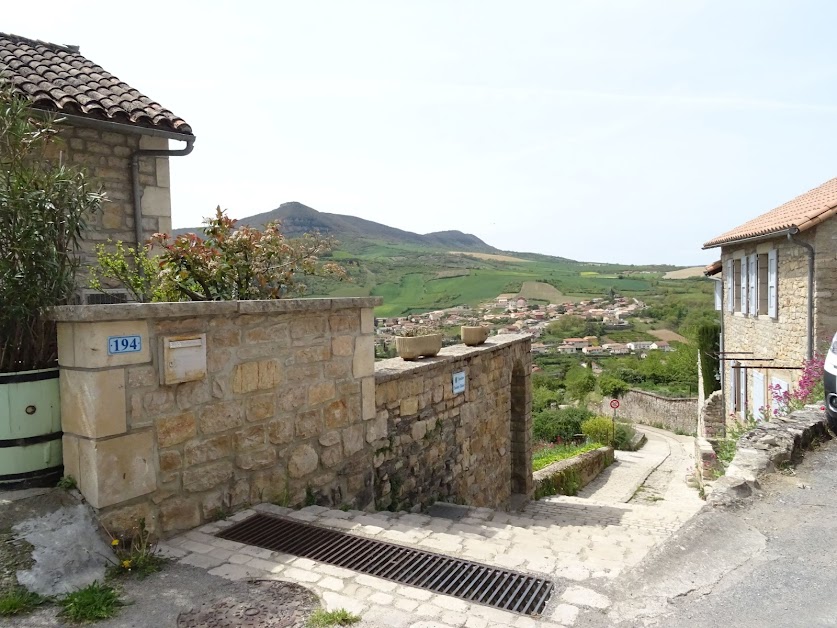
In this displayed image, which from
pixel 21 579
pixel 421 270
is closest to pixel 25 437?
pixel 21 579

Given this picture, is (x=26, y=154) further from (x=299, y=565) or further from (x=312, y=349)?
(x=299, y=565)

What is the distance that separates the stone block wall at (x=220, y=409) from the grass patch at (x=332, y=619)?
145 centimetres

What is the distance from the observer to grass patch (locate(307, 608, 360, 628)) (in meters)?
2.54

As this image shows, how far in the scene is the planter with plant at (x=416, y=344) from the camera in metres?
6.85

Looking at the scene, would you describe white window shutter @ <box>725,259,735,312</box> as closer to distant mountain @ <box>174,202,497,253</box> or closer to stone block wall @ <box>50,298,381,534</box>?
stone block wall @ <box>50,298,381,534</box>

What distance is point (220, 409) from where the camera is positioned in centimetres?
397

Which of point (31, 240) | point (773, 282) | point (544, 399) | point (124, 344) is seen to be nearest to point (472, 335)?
point (124, 344)

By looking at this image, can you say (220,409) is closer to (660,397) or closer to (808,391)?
(808,391)

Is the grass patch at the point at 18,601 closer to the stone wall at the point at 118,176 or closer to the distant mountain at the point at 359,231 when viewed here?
the stone wall at the point at 118,176

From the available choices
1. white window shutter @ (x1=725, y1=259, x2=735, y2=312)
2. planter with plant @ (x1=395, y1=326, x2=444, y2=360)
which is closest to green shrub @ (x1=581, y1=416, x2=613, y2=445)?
white window shutter @ (x1=725, y1=259, x2=735, y2=312)

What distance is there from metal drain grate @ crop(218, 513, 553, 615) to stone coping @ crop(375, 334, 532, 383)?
1.95 m

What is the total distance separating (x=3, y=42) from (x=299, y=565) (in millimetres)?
8324

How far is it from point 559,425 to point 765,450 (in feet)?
72.1

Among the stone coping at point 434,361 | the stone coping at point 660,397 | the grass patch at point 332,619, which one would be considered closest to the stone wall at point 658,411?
the stone coping at point 660,397
